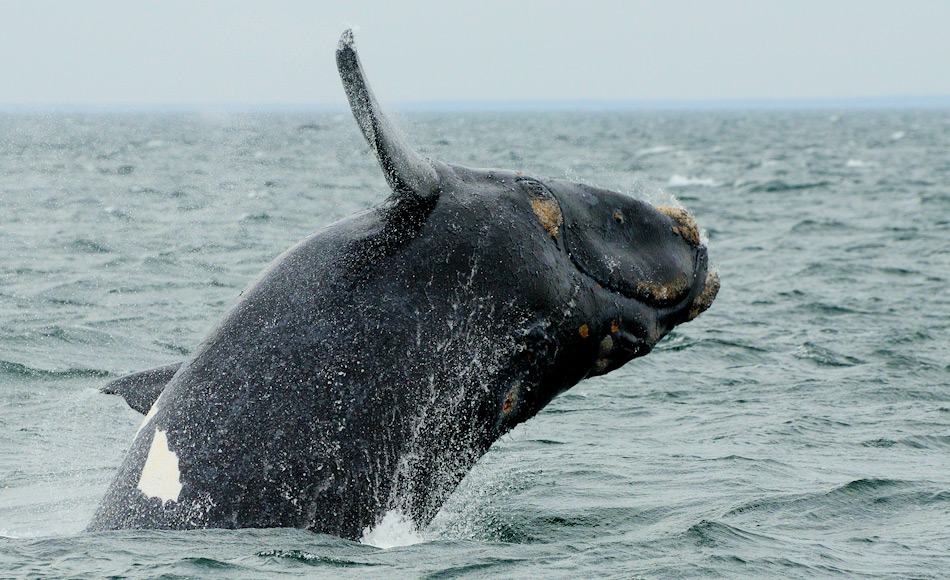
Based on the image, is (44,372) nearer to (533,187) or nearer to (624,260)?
(533,187)

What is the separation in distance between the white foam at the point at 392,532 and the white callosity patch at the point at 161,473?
3.34 ft

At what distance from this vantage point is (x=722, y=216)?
33375 mm

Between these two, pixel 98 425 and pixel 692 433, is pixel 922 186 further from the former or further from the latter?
pixel 98 425

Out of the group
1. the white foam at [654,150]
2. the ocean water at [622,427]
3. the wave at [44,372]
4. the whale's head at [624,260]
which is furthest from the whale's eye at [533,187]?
the white foam at [654,150]

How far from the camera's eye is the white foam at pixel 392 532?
6.22 metres

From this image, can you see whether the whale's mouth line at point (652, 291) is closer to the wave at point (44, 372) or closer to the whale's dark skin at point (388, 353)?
the whale's dark skin at point (388, 353)

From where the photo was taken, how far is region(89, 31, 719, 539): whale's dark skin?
5898mm

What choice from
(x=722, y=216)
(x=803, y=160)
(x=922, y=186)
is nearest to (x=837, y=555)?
(x=722, y=216)

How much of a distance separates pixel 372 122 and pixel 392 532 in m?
2.23

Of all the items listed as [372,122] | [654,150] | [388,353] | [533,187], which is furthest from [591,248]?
[654,150]

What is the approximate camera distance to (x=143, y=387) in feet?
22.1

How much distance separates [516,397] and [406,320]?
81 centimetres

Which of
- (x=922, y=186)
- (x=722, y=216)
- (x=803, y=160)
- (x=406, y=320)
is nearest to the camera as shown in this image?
(x=406, y=320)

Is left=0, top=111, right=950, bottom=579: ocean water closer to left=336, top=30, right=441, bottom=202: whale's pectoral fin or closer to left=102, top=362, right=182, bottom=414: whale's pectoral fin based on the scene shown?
left=102, top=362, right=182, bottom=414: whale's pectoral fin
